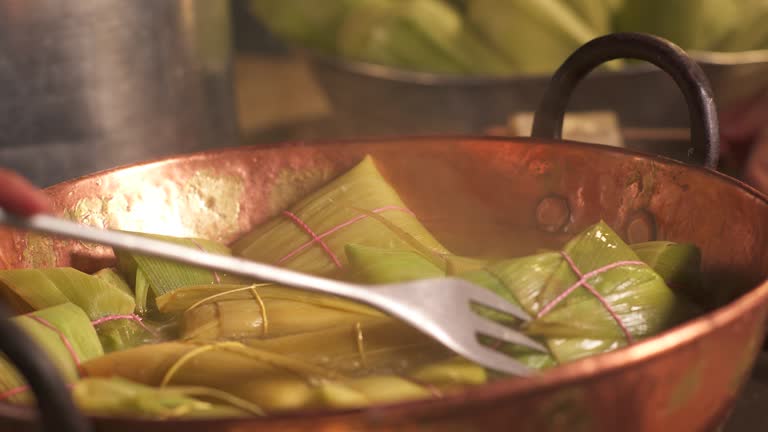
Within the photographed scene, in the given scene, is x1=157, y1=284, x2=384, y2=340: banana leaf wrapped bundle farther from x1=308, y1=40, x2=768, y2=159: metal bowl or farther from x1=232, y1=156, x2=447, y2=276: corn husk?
x1=308, y1=40, x2=768, y2=159: metal bowl

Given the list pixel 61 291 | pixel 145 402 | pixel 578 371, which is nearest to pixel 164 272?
pixel 61 291

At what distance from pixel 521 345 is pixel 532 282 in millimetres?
90

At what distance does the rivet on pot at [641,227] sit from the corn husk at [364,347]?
35 centimetres

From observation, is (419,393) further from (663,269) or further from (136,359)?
(663,269)

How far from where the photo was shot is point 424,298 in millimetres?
670

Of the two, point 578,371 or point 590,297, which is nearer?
point 578,371

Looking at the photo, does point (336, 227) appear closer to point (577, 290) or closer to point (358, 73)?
point (577, 290)

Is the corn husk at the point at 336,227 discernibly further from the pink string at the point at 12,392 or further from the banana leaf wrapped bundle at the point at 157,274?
the pink string at the point at 12,392

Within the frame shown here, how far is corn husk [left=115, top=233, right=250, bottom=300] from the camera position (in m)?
0.93

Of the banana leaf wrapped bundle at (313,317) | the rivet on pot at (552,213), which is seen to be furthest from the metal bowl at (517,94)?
the banana leaf wrapped bundle at (313,317)

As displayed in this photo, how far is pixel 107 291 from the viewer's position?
34.8 inches

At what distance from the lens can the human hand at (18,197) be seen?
53cm

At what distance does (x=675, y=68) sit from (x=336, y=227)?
432mm

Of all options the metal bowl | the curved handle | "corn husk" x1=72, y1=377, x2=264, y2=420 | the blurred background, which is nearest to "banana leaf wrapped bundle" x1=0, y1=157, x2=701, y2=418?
"corn husk" x1=72, y1=377, x2=264, y2=420
